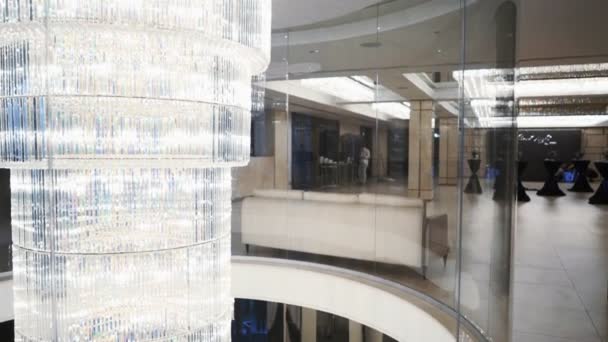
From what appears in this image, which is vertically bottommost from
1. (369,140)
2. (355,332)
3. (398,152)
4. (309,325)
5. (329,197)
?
(309,325)

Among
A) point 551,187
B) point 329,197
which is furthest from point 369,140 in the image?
point 551,187

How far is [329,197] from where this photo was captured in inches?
220

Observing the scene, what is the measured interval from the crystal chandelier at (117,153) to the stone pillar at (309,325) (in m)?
7.42

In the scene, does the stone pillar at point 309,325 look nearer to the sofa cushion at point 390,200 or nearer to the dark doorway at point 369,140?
the dark doorway at point 369,140

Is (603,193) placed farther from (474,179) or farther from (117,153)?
(117,153)

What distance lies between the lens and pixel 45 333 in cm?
120

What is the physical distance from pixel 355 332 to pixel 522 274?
137 inches

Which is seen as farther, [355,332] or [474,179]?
[355,332]

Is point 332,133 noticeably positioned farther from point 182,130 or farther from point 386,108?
point 182,130

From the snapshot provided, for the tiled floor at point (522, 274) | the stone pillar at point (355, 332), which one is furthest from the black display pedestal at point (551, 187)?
the stone pillar at point (355, 332)

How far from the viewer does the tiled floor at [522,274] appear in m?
2.90

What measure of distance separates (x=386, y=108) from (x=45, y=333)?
5412 millimetres

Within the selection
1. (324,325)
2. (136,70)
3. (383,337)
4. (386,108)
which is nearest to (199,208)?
(136,70)

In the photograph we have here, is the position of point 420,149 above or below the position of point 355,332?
above
